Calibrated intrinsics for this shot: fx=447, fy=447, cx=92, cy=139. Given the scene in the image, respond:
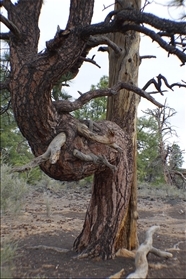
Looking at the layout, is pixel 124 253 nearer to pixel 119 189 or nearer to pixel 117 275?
pixel 119 189

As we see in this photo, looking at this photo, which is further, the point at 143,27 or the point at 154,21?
the point at 143,27

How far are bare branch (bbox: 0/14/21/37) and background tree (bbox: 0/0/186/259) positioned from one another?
0.01 metres

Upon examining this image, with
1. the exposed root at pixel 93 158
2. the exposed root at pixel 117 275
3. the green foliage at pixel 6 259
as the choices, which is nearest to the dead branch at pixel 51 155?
the exposed root at pixel 93 158

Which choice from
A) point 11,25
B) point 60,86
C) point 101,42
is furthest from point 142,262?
point 60,86

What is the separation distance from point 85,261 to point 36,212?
4.70 metres

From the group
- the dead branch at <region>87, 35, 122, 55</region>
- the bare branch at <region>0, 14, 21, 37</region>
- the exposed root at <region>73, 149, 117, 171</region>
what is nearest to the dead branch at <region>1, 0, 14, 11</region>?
the bare branch at <region>0, 14, 21, 37</region>

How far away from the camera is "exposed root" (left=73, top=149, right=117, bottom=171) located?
5000 millimetres

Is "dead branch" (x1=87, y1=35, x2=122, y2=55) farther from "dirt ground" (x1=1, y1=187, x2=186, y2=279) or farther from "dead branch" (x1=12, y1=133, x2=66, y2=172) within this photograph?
"dirt ground" (x1=1, y1=187, x2=186, y2=279)

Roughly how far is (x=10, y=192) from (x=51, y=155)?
1.88ft

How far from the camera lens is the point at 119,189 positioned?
18.9 feet

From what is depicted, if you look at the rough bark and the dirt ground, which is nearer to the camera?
the dirt ground

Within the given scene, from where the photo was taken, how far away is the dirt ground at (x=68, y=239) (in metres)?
4.81

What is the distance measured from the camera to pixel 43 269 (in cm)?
475

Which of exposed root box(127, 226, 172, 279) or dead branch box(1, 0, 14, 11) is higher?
dead branch box(1, 0, 14, 11)
